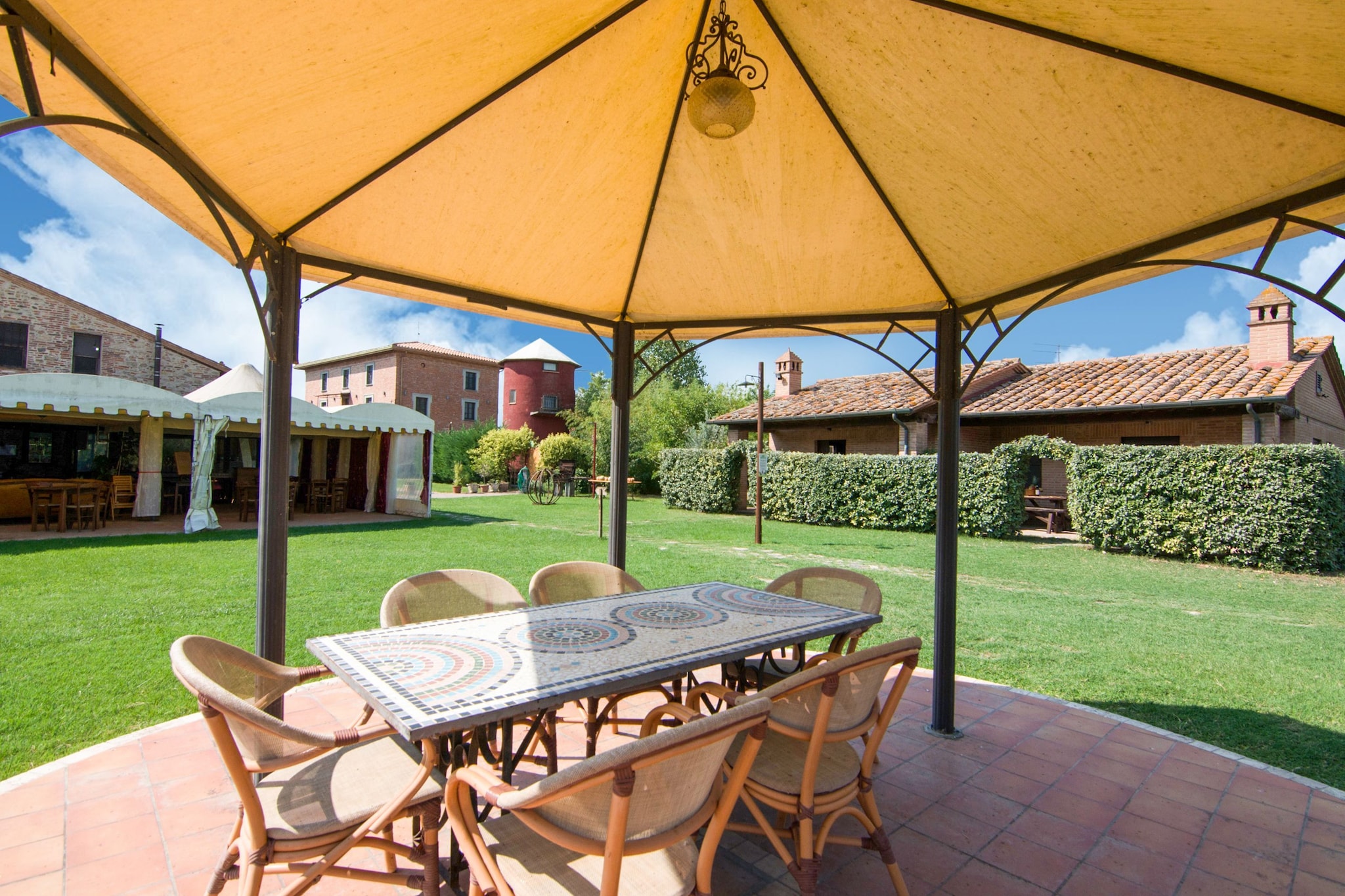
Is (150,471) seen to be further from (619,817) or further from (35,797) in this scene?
(619,817)

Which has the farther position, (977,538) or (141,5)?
(977,538)

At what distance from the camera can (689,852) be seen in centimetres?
168

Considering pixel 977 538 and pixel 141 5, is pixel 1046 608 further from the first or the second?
pixel 141 5

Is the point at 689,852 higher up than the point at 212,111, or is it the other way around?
the point at 212,111

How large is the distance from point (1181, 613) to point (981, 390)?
11.3 meters

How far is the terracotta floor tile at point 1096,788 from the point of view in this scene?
9.15 ft

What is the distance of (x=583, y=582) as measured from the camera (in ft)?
11.7

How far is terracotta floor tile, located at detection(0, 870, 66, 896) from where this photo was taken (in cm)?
200

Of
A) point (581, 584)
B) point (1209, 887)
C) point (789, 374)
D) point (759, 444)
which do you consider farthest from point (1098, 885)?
point (789, 374)

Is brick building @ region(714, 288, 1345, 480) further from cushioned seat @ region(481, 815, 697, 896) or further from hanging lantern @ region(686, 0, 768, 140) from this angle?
cushioned seat @ region(481, 815, 697, 896)

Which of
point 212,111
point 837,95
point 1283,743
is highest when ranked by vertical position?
point 837,95

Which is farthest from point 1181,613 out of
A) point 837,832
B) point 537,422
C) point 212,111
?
point 537,422

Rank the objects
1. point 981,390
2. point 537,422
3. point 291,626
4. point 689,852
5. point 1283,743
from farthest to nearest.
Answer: point 537,422 < point 981,390 < point 291,626 < point 1283,743 < point 689,852

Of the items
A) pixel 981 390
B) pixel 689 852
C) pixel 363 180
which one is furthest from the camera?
pixel 981 390
